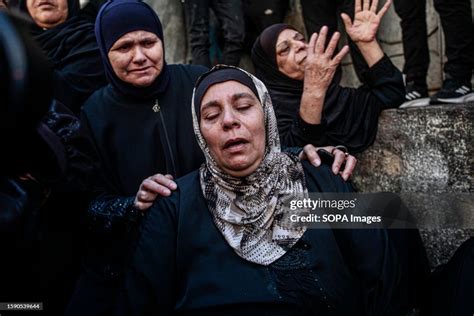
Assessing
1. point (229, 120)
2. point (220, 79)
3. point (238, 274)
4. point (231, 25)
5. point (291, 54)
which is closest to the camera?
point (238, 274)

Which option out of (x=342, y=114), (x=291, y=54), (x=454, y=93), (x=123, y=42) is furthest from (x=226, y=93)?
(x=454, y=93)

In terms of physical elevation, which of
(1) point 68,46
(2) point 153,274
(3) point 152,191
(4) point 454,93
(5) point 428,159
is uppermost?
(1) point 68,46

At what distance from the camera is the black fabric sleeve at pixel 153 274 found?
6.43 feet

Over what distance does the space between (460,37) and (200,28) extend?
76.4 inches

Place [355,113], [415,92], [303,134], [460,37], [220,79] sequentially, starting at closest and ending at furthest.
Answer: [220,79] → [303,134] → [355,113] → [460,37] → [415,92]

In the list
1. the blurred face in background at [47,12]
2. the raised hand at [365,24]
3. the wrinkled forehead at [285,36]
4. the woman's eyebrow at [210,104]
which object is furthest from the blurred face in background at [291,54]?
the blurred face in background at [47,12]

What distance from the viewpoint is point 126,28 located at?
8.32 feet

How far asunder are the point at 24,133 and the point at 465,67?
8.80 feet

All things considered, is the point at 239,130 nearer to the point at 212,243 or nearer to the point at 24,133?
the point at 212,243

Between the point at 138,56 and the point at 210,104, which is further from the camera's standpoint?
the point at 138,56

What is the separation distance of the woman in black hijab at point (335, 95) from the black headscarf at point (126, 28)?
0.70m

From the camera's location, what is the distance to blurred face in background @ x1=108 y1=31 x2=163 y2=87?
2489 millimetres

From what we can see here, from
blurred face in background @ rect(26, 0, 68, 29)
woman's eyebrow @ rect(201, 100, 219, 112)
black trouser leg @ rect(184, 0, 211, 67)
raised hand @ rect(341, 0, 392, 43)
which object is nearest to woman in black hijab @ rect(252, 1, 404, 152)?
raised hand @ rect(341, 0, 392, 43)

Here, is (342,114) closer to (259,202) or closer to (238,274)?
(259,202)
